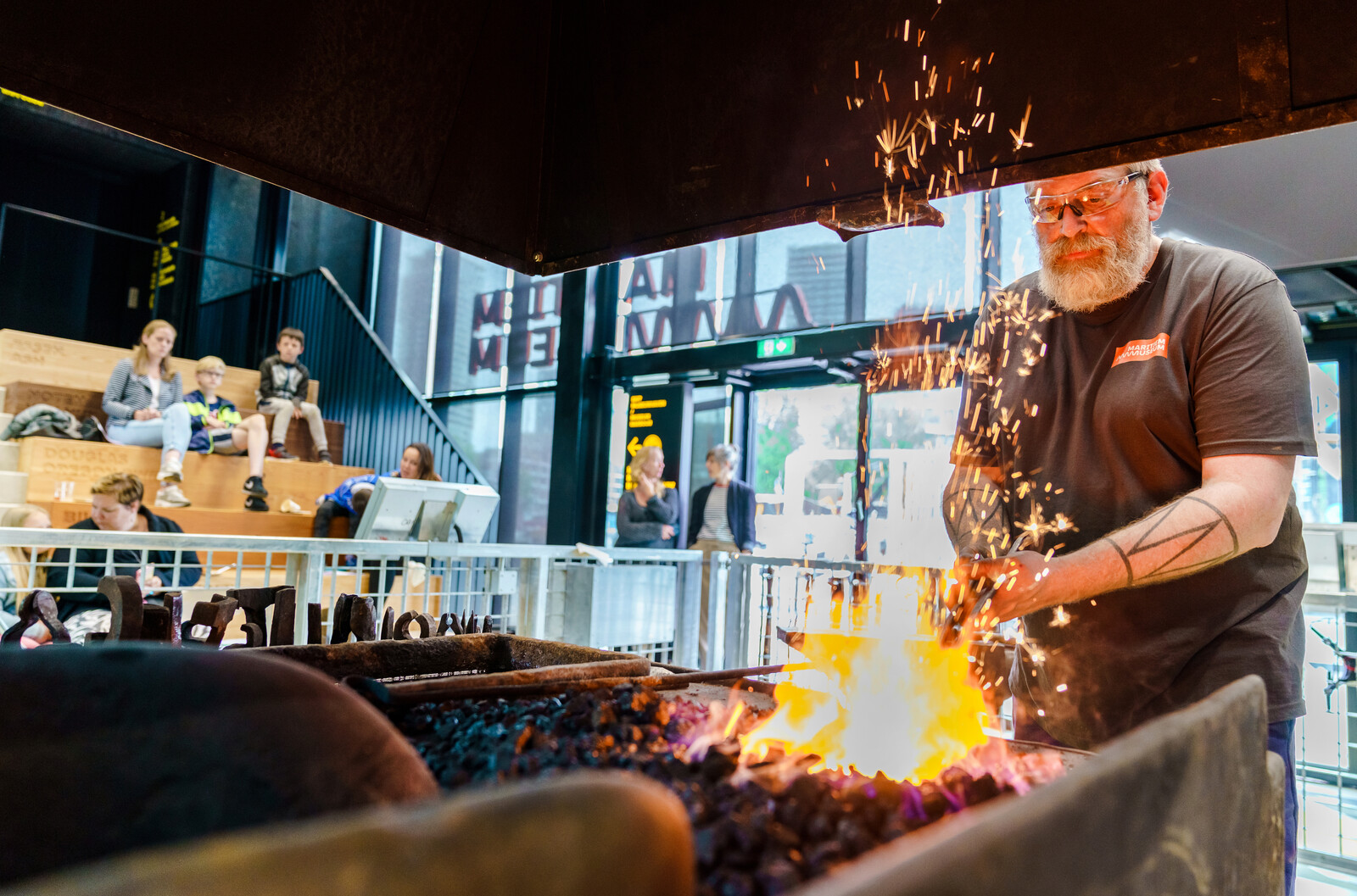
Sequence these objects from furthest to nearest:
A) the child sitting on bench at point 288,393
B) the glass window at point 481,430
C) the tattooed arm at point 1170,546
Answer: the glass window at point 481,430
the child sitting on bench at point 288,393
the tattooed arm at point 1170,546

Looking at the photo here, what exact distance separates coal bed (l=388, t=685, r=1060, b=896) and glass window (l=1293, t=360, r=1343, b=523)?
6148mm

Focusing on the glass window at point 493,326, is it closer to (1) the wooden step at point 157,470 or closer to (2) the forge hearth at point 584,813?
(1) the wooden step at point 157,470

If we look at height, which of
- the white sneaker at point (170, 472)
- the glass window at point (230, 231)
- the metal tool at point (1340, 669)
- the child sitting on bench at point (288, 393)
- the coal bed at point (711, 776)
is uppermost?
the glass window at point (230, 231)

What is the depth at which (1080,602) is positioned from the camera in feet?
6.48

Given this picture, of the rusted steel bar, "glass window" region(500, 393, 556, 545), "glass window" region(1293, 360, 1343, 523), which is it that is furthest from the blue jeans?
"glass window" region(1293, 360, 1343, 523)

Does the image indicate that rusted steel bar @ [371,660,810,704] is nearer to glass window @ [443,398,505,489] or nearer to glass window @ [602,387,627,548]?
glass window @ [602,387,627,548]

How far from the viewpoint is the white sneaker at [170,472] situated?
22.7 feet

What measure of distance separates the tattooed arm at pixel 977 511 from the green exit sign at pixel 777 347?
6198 millimetres

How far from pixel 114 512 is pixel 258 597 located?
3.07m

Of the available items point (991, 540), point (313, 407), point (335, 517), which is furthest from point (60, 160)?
point (991, 540)

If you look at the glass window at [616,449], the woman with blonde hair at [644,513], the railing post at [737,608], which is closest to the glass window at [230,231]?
the glass window at [616,449]

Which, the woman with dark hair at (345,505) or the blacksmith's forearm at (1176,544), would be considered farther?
the woman with dark hair at (345,505)

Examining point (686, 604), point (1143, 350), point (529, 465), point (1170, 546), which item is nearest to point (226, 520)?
point (686, 604)

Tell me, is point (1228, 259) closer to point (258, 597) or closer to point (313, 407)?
point (258, 597)
